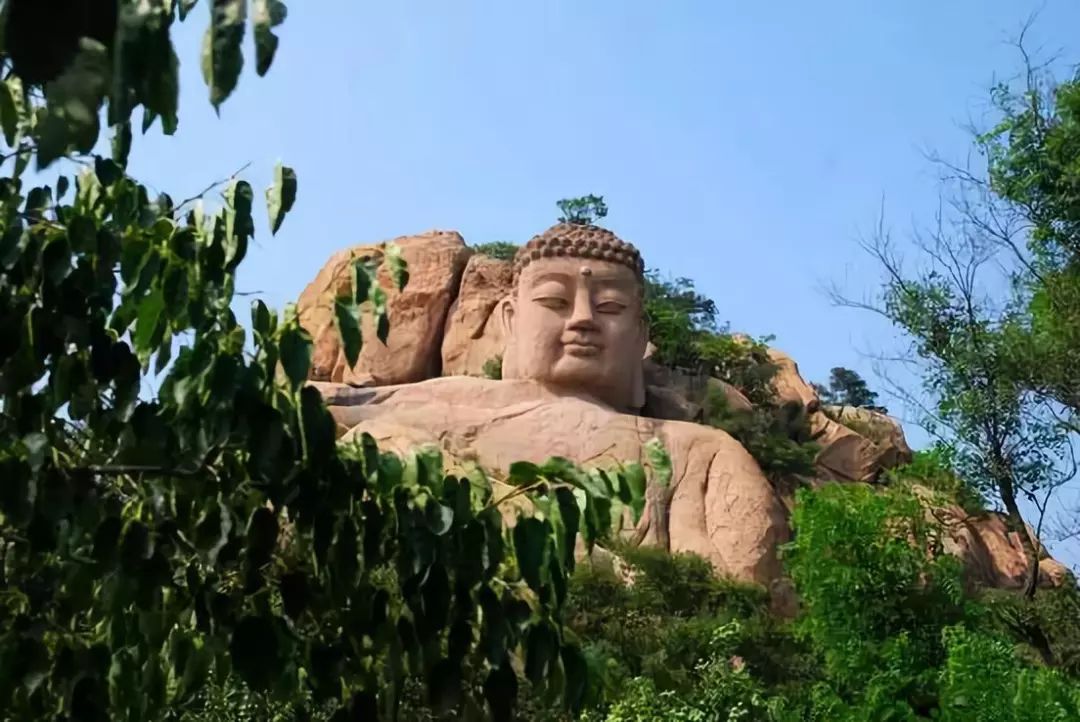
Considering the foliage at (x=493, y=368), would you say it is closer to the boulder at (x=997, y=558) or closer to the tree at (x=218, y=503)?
the boulder at (x=997, y=558)

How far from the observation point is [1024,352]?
7.77 m

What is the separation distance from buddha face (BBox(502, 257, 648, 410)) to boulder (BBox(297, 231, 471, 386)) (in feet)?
7.82

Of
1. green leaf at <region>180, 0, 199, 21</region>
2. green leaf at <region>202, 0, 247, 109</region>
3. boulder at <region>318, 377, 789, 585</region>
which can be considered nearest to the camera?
green leaf at <region>202, 0, 247, 109</region>

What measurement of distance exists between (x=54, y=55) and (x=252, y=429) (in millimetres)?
1240

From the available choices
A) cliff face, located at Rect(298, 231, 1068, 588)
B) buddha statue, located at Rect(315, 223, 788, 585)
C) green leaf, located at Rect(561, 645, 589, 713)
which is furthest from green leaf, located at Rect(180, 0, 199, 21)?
cliff face, located at Rect(298, 231, 1068, 588)

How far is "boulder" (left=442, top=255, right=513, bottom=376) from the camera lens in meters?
15.4

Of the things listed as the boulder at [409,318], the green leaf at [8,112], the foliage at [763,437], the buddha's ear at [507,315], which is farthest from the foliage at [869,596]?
the boulder at [409,318]

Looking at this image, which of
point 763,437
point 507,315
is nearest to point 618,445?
point 507,315

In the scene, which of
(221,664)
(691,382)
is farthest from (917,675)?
(691,382)

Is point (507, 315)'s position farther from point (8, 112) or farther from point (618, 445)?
point (8, 112)

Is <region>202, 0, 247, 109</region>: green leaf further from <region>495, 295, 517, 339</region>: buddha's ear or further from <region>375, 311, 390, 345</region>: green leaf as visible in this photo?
<region>495, 295, 517, 339</region>: buddha's ear

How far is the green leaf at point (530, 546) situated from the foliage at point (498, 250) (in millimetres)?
13653

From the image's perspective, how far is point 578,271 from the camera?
13.4 metres

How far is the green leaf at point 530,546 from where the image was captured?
256cm
